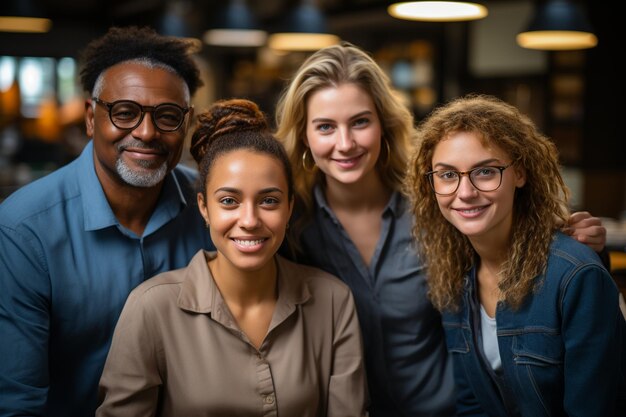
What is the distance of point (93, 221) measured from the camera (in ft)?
7.16

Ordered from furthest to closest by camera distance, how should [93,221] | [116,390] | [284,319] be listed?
[93,221]
[284,319]
[116,390]

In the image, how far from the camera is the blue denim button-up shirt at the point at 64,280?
79.7 inches

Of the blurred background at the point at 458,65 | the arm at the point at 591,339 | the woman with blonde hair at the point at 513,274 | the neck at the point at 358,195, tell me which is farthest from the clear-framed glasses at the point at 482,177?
the blurred background at the point at 458,65

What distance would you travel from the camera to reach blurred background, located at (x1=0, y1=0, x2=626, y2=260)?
23.8 ft

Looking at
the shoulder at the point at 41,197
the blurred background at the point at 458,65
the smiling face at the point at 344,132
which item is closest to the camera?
the shoulder at the point at 41,197

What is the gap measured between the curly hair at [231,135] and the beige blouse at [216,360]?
1.06 feet

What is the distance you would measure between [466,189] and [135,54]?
3.64 feet

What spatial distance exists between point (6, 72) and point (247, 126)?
11883mm

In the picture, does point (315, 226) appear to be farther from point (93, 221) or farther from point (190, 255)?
point (93, 221)

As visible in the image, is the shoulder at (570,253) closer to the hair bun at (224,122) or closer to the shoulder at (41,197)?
the hair bun at (224,122)

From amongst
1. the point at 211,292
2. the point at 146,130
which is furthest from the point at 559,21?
the point at 211,292

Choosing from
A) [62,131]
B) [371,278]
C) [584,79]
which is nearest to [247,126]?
[371,278]

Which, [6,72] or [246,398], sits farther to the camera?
[6,72]

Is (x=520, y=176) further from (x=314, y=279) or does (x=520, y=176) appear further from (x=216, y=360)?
(x=216, y=360)
